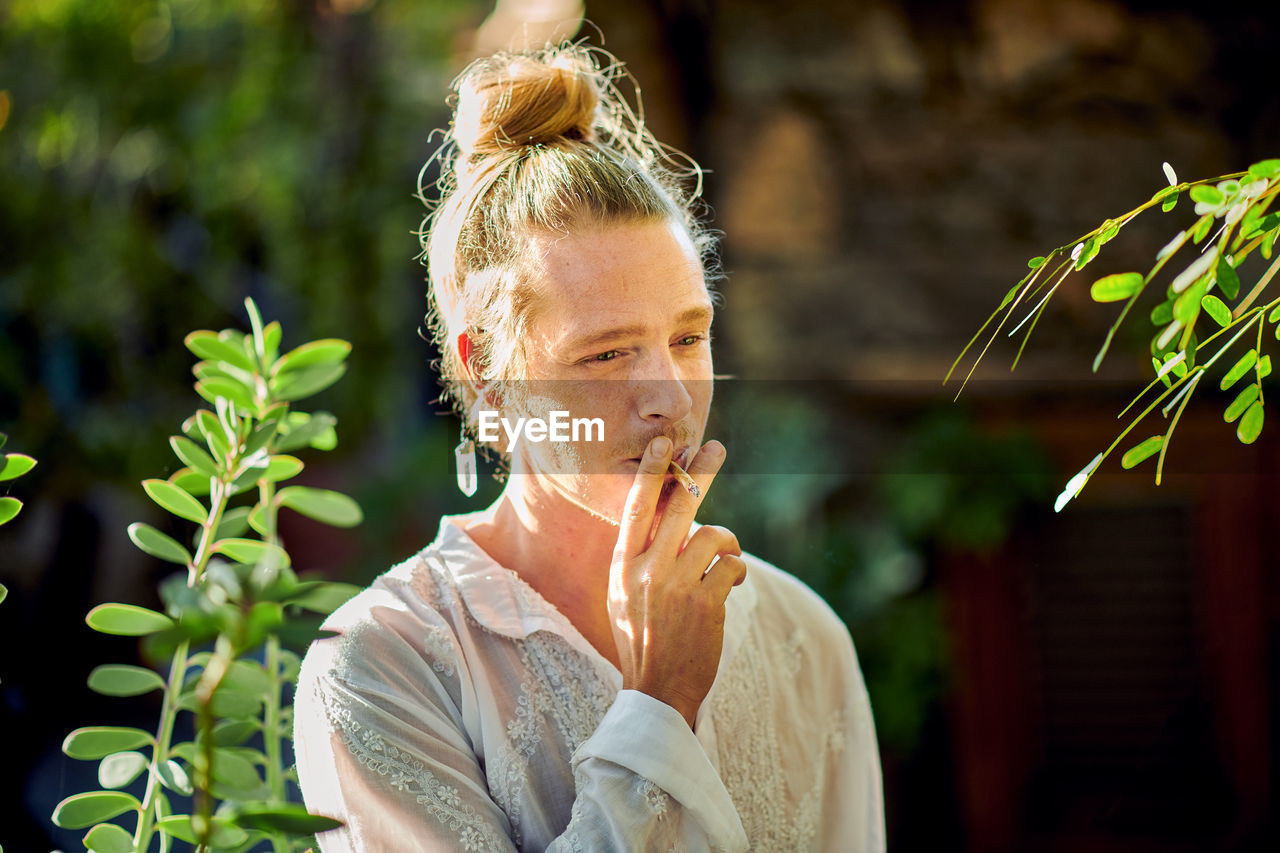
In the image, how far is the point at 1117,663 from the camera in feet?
8.20

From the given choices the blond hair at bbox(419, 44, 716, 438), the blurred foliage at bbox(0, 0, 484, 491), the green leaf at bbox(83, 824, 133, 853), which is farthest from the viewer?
the blurred foliage at bbox(0, 0, 484, 491)

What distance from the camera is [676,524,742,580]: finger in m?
0.79

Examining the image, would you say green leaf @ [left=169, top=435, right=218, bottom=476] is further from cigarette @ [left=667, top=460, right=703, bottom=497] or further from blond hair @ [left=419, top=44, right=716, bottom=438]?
cigarette @ [left=667, top=460, right=703, bottom=497]

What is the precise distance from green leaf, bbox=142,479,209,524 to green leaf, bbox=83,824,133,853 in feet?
0.77

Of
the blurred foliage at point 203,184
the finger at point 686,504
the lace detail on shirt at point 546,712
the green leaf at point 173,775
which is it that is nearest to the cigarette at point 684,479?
the finger at point 686,504

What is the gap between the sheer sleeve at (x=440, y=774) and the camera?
744 mm

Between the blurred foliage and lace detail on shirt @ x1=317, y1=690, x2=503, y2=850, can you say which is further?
the blurred foliage

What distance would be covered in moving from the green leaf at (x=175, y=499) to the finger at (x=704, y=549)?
0.37m

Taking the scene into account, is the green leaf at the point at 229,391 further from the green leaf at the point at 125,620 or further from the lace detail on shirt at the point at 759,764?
the lace detail on shirt at the point at 759,764

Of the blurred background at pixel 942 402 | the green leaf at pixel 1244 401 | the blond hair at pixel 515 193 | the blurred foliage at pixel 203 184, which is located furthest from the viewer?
the blurred foliage at pixel 203 184

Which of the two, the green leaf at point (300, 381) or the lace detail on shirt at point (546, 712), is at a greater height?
the green leaf at point (300, 381)

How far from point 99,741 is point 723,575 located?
472mm

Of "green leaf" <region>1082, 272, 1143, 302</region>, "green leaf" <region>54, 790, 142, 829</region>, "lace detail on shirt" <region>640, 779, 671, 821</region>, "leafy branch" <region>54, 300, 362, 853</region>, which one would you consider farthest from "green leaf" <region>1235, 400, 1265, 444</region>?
"green leaf" <region>54, 790, 142, 829</region>

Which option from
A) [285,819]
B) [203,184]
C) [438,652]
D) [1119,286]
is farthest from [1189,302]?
[203,184]
